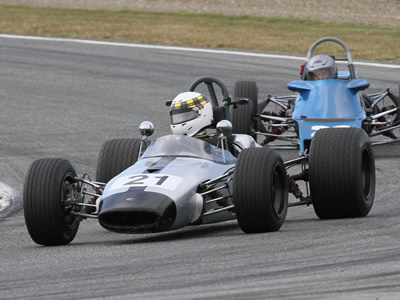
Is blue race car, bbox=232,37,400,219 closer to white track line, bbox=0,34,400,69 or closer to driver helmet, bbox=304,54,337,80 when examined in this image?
driver helmet, bbox=304,54,337,80

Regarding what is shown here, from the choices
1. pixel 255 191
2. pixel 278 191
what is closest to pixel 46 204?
pixel 255 191

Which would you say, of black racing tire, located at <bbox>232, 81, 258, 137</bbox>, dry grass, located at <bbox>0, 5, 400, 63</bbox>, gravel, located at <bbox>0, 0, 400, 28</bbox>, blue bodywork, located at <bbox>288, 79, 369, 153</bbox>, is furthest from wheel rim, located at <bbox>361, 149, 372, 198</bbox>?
gravel, located at <bbox>0, 0, 400, 28</bbox>

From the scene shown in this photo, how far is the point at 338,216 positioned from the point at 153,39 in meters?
20.5

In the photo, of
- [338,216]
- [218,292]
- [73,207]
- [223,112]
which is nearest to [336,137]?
[338,216]

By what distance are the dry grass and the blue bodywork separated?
10.8 metres

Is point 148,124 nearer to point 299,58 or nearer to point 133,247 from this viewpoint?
point 133,247

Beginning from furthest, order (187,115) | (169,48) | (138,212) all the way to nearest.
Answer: (169,48) → (187,115) → (138,212)

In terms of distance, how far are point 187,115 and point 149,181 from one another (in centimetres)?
170

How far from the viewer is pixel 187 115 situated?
34.3 feet

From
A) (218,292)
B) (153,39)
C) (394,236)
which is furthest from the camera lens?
(153,39)

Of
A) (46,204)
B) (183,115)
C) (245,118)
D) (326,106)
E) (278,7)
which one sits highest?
(183,115)

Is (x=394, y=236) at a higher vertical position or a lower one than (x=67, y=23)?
higher

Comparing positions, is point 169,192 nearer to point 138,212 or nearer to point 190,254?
point 138,212

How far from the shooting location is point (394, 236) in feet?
27.1
